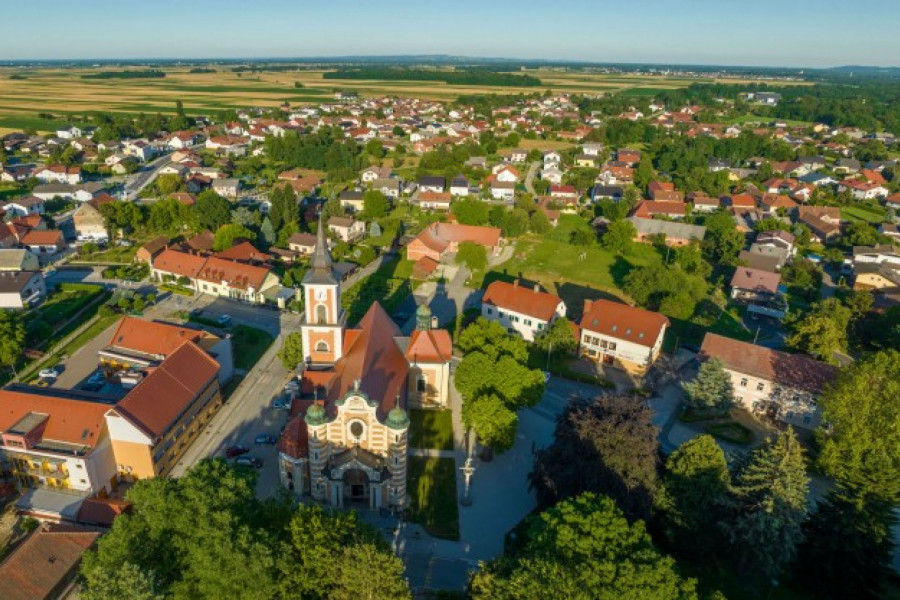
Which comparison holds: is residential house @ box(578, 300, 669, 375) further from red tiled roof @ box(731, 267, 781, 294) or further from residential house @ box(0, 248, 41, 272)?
residential house @ box(0, 248, 41, 272)

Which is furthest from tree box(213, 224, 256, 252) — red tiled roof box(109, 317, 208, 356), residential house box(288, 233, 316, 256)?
red tiled roof box(109, 317, 208, 356)

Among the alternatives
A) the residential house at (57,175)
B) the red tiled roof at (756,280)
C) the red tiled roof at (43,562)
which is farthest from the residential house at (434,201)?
the red tiled roof at (43,562)

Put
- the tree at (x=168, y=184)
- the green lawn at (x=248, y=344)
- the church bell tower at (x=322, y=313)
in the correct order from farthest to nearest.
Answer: the tree at (x=168, y=184)
the green lawn at (x=248, y=344)
the church bell tower at (x=322, y=313)

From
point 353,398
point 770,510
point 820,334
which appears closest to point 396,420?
point 353,398

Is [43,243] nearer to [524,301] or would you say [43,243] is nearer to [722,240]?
[524,301]

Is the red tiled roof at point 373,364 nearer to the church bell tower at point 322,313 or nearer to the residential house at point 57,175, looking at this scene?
the church bell tower at point 322,313

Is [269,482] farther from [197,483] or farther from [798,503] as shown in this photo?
[798,503]

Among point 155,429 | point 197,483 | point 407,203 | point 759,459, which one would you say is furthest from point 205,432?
point 407,203
